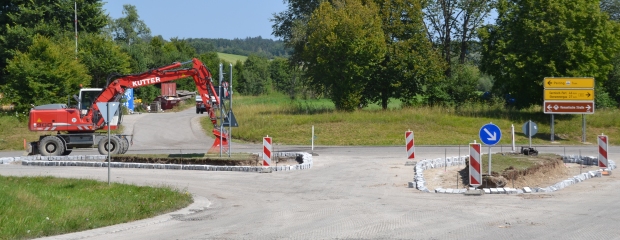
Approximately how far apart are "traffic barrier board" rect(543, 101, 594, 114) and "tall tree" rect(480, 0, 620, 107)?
14.8 ft

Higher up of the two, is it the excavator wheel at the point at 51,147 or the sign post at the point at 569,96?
the sign post at the point at 569,96

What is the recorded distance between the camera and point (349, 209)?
A: 577 inches

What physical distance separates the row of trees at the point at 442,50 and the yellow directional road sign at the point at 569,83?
4111mm

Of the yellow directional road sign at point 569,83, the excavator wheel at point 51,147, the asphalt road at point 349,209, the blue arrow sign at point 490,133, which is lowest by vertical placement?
the asphalt road at point 349,209

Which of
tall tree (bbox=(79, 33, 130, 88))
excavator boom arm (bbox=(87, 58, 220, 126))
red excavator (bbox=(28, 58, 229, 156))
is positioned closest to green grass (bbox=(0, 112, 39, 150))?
red excavator (bbox=(28, 58, 229, 156))

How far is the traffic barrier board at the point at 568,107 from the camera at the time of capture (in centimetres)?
3816

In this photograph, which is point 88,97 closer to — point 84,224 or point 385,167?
point 385,167

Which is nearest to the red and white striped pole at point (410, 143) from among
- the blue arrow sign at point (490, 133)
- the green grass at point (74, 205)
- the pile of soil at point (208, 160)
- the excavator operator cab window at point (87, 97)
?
the pile of soil at point (208, 160)

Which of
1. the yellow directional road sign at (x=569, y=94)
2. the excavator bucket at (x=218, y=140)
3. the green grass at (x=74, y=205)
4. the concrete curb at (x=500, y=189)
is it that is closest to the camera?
the green grass at (x=74, y=205)

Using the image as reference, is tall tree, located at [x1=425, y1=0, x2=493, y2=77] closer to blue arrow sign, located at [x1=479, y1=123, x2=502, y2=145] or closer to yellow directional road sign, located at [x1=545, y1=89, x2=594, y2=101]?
yellow directional road sign, located at [x1=545, y1=89, x2=594, y2=101]

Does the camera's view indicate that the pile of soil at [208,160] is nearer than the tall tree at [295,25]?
Yes

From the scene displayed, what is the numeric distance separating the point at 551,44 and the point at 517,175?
87.3 feet

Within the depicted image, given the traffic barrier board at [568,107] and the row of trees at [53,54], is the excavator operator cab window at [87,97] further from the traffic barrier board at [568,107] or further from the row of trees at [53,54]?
the traffic barrier board at [568,107]

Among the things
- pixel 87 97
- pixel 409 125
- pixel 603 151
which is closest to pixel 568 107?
pixel 409 125
